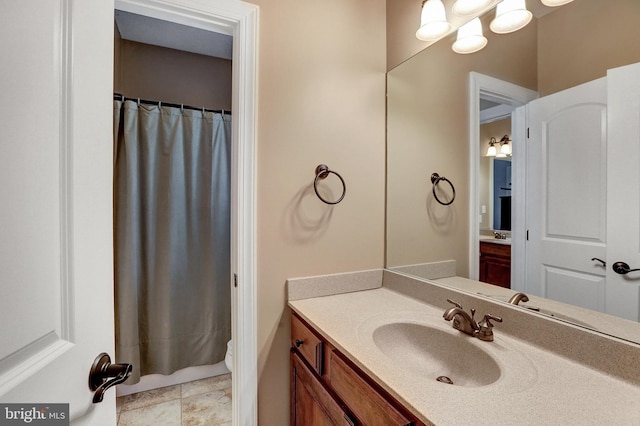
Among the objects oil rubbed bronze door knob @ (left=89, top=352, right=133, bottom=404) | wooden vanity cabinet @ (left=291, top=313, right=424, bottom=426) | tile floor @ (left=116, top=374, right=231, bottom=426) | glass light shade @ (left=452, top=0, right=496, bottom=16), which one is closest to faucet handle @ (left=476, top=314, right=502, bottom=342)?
wooden vanity cabinet @ (left=291, top=313, right=424, bottom=426)

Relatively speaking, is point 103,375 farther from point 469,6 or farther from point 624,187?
point 469,6

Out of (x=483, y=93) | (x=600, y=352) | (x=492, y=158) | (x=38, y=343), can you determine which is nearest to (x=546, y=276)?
(x=600, y=352)

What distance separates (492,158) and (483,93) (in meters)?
0.28

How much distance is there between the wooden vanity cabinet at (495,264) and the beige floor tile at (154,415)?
73.4 inches

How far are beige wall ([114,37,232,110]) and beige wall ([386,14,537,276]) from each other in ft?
5.67

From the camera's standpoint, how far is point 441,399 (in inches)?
26.4

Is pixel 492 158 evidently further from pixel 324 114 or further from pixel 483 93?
pixel 324 114

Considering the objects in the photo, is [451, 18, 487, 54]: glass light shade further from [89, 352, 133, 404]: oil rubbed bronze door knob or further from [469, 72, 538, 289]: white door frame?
[89, 352, 133, 404]: oil rubbed bronze door knob

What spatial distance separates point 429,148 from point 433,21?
22.1 inches

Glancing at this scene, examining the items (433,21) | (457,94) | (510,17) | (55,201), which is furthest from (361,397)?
(433,21)

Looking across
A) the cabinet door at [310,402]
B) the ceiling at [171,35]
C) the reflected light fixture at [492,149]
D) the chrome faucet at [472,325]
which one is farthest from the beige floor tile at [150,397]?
the ceiling at [171,35]

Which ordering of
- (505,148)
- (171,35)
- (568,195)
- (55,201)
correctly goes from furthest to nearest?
1. (171,35)
2. (505,148)
3. (568,195)
4. (55,201)

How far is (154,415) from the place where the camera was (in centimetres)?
178

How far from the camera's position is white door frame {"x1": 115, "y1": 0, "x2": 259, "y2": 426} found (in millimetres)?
1279
